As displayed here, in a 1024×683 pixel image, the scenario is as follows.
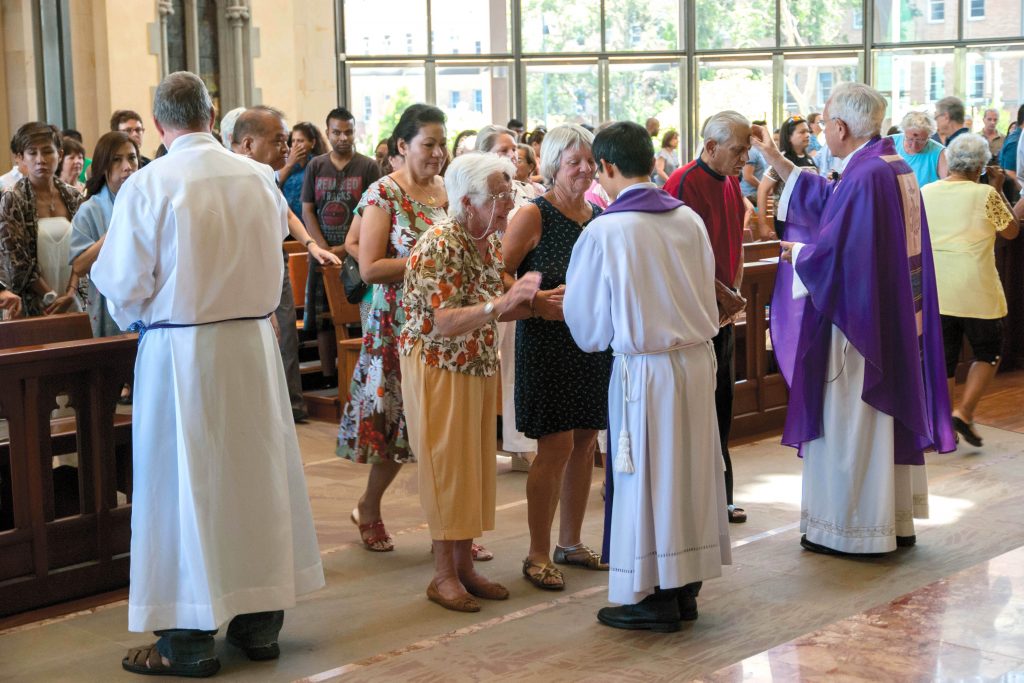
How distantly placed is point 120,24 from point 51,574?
8502mm

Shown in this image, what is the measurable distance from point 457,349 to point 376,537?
1260 mm

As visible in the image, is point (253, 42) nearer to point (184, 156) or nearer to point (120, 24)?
point (120, 24)

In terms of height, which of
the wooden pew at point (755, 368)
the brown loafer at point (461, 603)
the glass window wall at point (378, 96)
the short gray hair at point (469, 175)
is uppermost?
the glass window wall at point (378, 96)

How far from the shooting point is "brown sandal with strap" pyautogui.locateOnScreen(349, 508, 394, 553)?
5074mm

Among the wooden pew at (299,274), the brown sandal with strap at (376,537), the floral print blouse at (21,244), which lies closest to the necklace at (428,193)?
the brown sandal with strap at (376,537)

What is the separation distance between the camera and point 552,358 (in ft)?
14.8

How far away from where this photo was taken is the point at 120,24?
11.8m

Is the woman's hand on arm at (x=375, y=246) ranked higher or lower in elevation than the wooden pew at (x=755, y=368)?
higher

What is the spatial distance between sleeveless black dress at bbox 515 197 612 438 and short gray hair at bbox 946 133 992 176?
3.15 metres

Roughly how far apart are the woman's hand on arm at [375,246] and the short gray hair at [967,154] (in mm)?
3524

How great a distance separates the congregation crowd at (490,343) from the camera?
370 centimetres

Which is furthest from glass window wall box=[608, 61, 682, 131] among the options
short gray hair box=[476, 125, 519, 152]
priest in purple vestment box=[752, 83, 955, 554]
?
priest in purple vestment box=[752, 83, 955, 554]

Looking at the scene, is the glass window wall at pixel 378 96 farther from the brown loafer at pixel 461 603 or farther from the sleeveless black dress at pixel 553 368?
the brown loafer at pixel 461 603

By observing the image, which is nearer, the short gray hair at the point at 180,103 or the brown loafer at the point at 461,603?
the short gray hair at the point at 180,103
